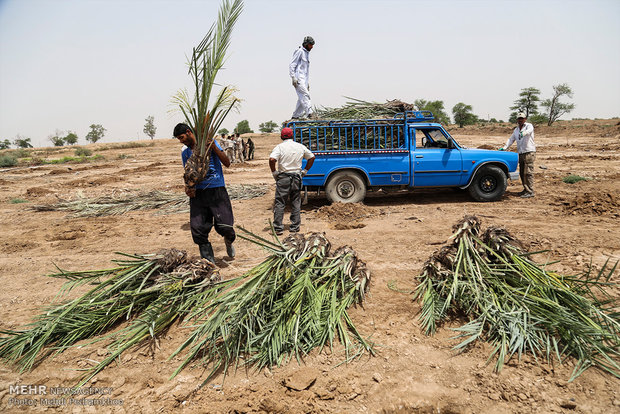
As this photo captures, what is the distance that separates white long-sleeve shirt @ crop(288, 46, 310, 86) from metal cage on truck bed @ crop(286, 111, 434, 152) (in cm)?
108

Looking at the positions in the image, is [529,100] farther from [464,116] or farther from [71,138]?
[71,138]

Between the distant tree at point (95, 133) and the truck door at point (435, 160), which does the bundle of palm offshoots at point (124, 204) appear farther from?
the distant tree at point (95, 133)

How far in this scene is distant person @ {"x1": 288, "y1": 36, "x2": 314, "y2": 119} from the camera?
7684mm

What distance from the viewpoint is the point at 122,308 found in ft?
10.6

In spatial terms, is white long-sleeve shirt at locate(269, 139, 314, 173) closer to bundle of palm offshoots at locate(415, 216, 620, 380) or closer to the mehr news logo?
bundle of palm offshoots at locate(415, 216, 620, 380)

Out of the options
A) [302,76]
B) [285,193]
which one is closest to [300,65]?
[302,76]

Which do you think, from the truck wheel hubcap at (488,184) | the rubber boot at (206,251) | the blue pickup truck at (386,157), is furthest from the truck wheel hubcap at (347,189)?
the rubber boot at (206,251)

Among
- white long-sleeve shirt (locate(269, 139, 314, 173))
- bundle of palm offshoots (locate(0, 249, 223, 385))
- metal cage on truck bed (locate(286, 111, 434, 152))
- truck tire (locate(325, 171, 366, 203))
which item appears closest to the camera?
bundle of palm offshoots (locate(0, 249, 223, 385))

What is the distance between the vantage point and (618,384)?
2.39 m

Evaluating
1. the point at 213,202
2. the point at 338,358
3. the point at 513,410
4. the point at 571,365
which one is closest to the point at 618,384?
the point at 571,365

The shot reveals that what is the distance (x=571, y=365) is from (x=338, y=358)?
1.66 metres

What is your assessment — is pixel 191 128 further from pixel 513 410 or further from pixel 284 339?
pixel 513 410

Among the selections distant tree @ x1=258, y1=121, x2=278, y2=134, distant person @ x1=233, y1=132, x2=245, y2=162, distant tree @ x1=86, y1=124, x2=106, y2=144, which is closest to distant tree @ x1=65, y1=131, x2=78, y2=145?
distant tree @ x1=86, y1=124, x2=106, y2=144

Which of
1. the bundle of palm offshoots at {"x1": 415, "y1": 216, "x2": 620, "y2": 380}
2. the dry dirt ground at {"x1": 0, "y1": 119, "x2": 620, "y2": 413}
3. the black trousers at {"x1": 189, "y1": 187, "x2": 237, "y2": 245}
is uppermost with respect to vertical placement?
the black trousers at {"x1": 189, "y1": 187, "x2": 237, "y2": 245}
